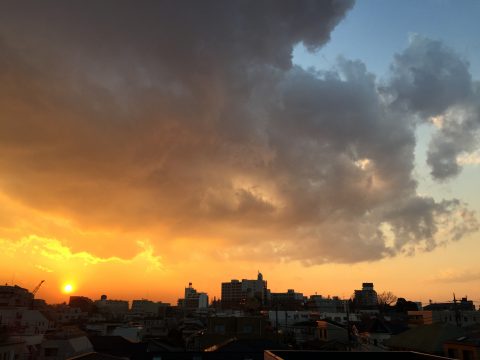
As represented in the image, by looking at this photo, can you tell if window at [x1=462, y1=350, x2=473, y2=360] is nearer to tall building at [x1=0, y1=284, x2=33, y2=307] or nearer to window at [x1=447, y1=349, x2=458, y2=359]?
window at [x1=447, y1=349, x2=458, y2=359]

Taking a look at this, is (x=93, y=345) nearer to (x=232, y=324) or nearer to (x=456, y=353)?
(x=232, y=324)

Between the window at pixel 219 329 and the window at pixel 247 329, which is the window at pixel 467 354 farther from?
the window at pixel 219 329

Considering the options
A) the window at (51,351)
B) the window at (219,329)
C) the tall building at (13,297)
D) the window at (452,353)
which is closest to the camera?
the window at (452,353)

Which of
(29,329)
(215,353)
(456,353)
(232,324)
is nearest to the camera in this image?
(456,353)

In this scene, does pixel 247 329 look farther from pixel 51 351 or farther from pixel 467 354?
pixel 467 354

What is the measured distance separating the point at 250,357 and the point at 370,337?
121 feet

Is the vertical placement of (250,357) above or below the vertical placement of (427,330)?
below

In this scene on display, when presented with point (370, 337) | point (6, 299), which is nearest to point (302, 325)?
point (370, 337)

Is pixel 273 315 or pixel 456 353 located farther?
pixel 273 315

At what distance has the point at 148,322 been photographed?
124 meters

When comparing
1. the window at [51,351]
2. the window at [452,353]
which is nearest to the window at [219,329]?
the window at [51,351]

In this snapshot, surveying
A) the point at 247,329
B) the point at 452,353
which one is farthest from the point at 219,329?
the point at 452,353

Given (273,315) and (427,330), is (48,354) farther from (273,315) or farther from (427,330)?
(273,315)

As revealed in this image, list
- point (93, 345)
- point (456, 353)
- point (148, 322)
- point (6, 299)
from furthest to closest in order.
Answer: point (6, 299) < point (148, 322) < point (93, 345) < point (456, 353)
